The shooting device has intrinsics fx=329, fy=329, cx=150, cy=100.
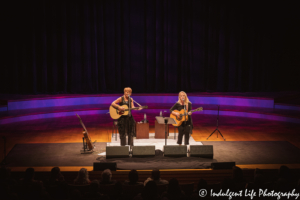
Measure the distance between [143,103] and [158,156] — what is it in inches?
242

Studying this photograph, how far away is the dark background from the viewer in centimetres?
1235

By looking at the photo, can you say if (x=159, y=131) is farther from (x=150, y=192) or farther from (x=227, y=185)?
(x=150, y=192)

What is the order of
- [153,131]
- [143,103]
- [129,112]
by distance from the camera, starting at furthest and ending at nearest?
1. [143,103]
2. [153,131]
3. [129,112]

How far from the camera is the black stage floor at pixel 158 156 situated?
577 centimetres

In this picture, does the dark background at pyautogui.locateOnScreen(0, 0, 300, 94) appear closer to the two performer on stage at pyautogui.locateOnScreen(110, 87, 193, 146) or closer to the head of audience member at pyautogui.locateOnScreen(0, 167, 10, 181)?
the two performer on stage at pyautogui.locateOnScreen(110, 87, 193, 146)

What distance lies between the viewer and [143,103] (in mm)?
12266

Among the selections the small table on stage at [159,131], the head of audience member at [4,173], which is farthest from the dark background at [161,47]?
the head of audience member at [4,173]

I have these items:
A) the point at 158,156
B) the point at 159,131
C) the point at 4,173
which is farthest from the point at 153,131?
the point at 4,173

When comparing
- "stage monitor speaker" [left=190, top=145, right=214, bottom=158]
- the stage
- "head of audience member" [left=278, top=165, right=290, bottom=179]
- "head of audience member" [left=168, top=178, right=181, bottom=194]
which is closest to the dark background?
the stage

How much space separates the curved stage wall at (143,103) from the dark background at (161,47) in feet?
3.58

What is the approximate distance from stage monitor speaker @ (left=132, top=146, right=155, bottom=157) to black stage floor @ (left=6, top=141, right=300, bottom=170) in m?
0.11

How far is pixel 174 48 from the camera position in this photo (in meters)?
13.3

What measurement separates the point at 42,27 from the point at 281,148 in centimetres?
926

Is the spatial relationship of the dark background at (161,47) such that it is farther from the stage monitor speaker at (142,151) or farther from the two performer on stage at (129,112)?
the stage monitor speaker at (142,151)
